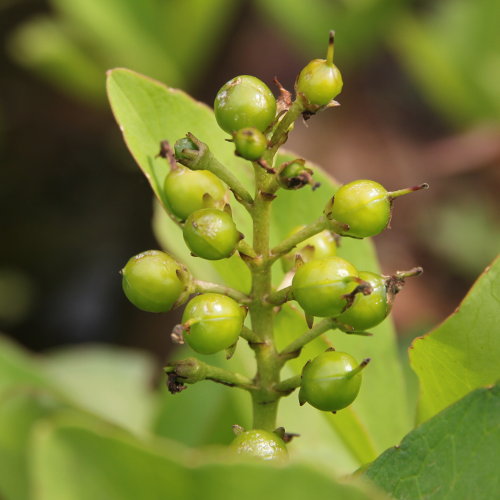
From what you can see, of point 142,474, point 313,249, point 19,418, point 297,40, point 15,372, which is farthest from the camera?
point 297,40

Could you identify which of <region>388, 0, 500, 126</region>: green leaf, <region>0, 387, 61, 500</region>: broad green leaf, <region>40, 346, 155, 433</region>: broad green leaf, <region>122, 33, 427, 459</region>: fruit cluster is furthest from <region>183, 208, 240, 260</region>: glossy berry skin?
<region>388, 0, 500, 126</region>: green leaf

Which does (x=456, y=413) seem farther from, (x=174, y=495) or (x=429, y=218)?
(x=429, y=218)

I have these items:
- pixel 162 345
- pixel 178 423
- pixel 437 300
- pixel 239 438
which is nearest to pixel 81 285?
pixel 162 345

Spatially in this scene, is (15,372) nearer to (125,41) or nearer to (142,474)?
(142,474)

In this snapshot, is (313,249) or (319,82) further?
(313,249)

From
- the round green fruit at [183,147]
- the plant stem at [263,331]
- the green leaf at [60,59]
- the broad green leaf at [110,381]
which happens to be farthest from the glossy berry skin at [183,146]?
the green leaf at [60,59]

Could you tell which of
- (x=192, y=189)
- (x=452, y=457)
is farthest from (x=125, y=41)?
(x=452, y=457)
